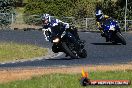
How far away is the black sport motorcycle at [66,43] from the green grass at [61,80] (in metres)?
5.29

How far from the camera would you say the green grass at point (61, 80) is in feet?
38.0

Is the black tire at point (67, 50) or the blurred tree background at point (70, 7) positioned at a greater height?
the black tire at point (67, 50)

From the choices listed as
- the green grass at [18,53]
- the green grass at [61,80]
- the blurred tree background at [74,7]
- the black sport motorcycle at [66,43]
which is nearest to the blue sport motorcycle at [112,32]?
the green grass at [18,53]

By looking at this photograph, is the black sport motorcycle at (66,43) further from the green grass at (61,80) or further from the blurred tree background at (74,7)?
the blurred tree background at (74,7)

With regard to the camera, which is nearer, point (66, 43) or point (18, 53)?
point (66, 43)

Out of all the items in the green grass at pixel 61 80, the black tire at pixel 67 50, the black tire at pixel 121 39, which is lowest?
the black tire at pixel 121 39

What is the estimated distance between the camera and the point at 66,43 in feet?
63.3

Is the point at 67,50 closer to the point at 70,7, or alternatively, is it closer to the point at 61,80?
the point at 61,80

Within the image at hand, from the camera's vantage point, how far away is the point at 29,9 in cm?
4784

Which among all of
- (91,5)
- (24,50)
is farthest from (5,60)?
(91,5)

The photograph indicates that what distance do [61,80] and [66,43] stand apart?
708 cm

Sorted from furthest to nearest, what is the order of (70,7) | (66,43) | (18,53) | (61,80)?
(70,7), (18,53), (66,43), (61,80)

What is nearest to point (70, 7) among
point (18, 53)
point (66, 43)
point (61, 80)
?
point (18, 53)

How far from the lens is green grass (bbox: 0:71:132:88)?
11.6 metres
